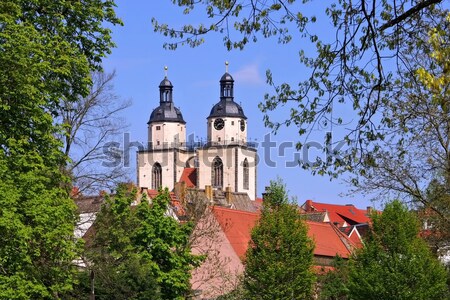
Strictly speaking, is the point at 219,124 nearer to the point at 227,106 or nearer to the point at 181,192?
the point at 227,106

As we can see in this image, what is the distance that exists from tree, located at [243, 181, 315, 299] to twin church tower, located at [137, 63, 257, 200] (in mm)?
116900

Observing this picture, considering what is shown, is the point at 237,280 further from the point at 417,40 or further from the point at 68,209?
the point at 417,40

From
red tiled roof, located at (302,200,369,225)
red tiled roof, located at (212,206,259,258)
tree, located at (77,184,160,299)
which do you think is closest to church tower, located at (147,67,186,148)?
red tiled roof, located at (302,200,369,225)

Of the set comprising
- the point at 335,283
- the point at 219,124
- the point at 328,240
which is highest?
the point at 219,124

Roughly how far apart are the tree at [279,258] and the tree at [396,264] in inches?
100

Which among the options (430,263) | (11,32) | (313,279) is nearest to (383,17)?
(11,32)

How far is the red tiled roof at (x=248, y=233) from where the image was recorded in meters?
56.9

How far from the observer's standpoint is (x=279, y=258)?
4453cm

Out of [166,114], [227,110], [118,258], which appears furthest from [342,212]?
[118,258]

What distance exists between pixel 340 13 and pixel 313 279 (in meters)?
34.5

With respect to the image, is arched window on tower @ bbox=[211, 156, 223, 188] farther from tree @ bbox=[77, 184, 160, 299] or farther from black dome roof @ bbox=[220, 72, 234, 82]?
tree @ bbox=[77, 184, 160, 299]

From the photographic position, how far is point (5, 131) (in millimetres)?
23375

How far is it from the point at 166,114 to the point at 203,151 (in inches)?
429

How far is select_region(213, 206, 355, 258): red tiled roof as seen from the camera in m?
56.9
